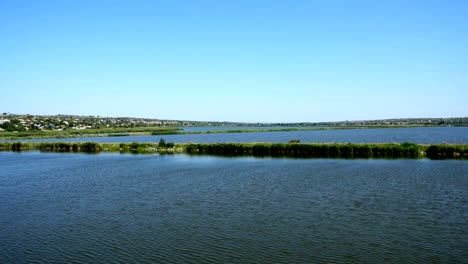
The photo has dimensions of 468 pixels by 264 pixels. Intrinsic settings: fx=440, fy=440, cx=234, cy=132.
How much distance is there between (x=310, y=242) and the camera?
18.8 metres

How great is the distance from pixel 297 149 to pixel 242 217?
132 feet

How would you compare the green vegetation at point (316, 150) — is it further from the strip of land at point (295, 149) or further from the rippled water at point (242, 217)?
the rippled water at point (242, 217)

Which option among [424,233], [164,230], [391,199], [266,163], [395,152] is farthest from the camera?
[395,152]

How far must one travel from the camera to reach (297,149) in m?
62.7

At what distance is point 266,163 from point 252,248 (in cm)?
3324

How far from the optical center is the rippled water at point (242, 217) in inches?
698

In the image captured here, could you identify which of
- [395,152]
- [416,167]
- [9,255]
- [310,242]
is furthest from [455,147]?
[9,255]

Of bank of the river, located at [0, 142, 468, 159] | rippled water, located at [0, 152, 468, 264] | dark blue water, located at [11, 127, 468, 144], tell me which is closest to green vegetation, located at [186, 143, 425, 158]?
bank of the river, located at [0, 142, 468, 159]

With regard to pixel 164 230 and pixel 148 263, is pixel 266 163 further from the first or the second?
pixel 148 263

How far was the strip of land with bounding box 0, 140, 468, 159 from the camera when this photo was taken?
53922mm

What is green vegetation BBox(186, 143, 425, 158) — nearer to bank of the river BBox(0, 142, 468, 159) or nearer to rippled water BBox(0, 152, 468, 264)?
bank of the river BBox(0, 142, 468, 159)

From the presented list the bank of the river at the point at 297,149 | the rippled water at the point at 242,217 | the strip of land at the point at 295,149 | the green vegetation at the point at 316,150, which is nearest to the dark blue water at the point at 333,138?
the strip of land at the point at 295,149

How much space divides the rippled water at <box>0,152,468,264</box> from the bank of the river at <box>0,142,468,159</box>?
11988 millimetres

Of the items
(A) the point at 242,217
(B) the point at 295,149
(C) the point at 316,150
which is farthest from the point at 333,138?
(A) the point at 242,217
